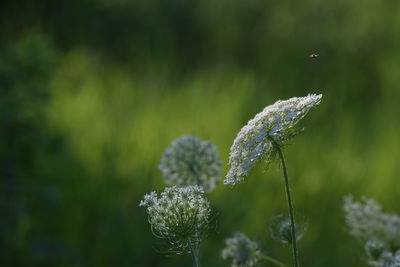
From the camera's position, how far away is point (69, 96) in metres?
9.47

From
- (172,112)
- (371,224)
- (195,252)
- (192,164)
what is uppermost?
(172,112)

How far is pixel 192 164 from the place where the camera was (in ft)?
9.55

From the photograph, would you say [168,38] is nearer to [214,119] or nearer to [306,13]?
[306,13]

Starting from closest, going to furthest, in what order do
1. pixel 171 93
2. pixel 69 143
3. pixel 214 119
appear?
1. pixel 69 143
2. pixel 214 119
3. pixel 171 93

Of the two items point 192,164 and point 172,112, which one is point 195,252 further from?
point 172,112

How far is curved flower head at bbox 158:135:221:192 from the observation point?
113 inches

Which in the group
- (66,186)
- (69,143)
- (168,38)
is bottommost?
(66,186)

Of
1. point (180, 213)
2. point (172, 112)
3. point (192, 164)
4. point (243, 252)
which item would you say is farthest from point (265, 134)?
point (172, 112)

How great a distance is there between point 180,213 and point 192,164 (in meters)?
0.96

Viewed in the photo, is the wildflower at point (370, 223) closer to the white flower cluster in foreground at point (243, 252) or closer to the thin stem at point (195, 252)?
the white flower cluster in foreground at point (243, 252)

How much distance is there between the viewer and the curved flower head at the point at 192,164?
2.88 m

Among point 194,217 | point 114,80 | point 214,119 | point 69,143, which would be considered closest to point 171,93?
point 114,80

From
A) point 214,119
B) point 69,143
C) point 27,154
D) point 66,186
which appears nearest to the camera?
point 27,154

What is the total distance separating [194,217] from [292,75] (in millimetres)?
9136
